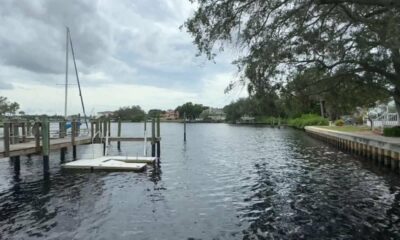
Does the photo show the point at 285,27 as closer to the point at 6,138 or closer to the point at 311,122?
the point at 6,138

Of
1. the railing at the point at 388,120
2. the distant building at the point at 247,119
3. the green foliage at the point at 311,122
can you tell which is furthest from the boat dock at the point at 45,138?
the distant building at the point at 247,119

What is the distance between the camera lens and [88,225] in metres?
12.0

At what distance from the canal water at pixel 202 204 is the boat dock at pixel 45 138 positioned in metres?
1.44

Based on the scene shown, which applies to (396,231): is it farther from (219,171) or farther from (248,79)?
(219,171)

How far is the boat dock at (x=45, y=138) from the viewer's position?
19516 millimetres

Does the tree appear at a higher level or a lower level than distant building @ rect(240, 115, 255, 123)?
higher

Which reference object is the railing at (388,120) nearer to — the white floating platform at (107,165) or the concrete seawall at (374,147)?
the concrete seawall at (374,147)

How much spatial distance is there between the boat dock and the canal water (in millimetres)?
1444

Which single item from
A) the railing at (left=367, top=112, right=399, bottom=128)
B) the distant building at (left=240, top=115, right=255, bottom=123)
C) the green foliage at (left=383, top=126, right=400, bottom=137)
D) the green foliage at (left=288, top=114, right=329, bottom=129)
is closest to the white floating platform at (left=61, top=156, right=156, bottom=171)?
the green foliage at (left=383, top=126, right=400, bottom=137)

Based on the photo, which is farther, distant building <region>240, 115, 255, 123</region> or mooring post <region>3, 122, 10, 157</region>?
distant building <region>240, 115, 255, 123</region>

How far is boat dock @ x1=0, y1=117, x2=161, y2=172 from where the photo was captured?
768 inches

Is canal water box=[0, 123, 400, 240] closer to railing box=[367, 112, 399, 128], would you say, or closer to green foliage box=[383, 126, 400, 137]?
green foliage box=[383, 126, 400, 137]

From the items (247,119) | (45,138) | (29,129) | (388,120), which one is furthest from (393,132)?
(247,119)

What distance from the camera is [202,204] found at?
14.8 metres
